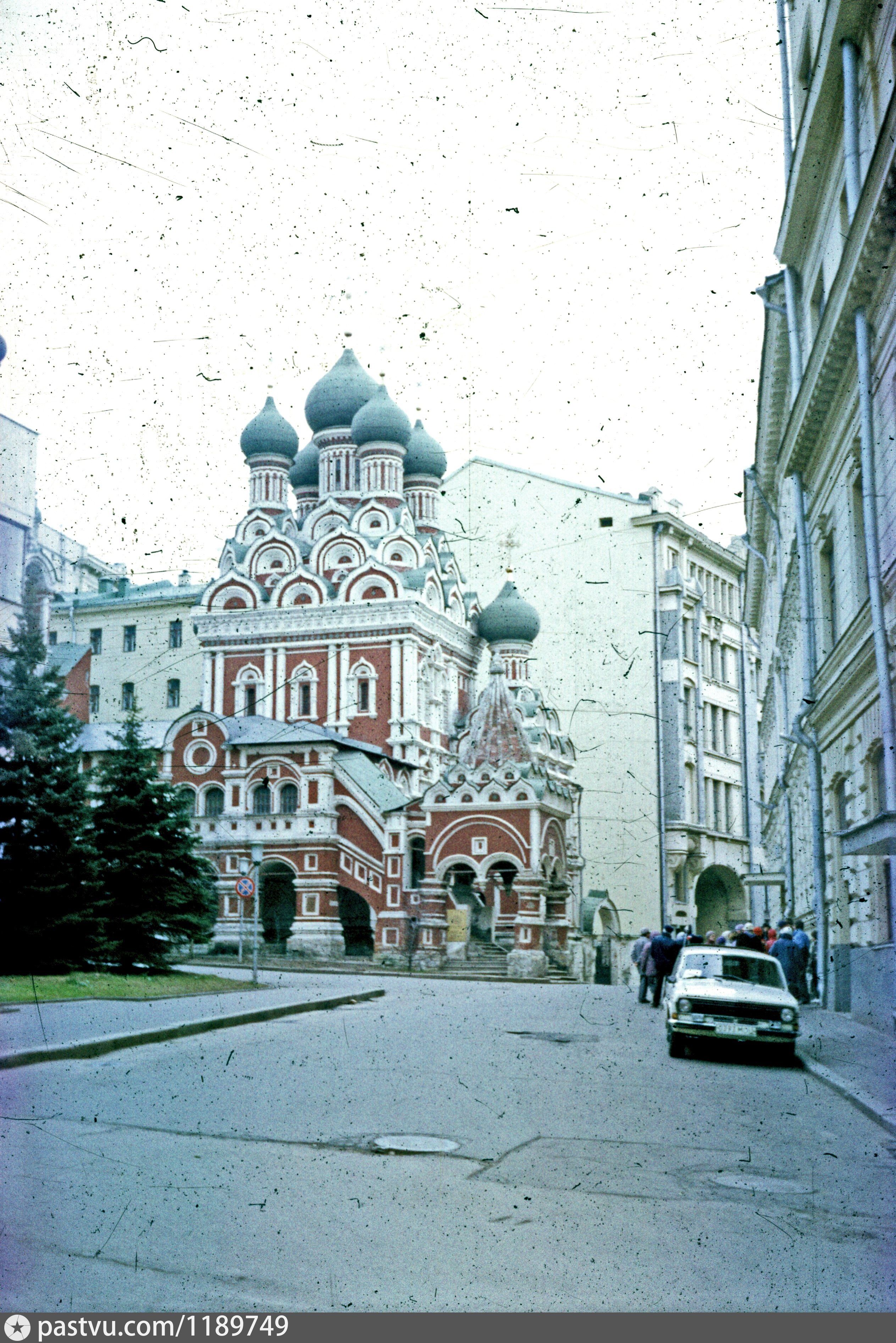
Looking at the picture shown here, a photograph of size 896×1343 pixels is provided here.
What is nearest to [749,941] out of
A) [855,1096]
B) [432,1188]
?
[855,1096]

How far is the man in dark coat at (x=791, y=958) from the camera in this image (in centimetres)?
1814

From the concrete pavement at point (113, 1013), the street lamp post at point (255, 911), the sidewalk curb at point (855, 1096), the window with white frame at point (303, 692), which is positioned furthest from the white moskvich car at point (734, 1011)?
the window with white frame at point (303, 692)

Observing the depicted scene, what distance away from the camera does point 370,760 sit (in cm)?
3931

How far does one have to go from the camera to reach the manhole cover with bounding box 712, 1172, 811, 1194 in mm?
7129

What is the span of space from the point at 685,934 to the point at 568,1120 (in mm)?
15523

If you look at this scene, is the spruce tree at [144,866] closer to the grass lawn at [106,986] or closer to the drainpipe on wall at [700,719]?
the grass lawn at [106,986]

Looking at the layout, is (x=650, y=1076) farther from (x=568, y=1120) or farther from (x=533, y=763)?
(x=533, y=763)

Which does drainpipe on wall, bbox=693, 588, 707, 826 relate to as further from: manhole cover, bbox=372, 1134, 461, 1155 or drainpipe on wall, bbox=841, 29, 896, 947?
manhole cover, bbox=372, 1134, 461, 1155

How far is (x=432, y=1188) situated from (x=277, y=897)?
1248 inches

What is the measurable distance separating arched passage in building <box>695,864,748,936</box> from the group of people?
99.3 feet

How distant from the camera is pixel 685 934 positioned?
24.2 m

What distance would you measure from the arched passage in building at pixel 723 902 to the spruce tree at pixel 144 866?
3624cm

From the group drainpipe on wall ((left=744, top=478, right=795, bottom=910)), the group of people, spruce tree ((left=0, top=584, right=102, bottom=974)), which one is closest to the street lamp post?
spruce tree ((left=0, top=584, right=102, bottom=974))

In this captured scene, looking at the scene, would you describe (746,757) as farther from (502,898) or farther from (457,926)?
(457,926)
